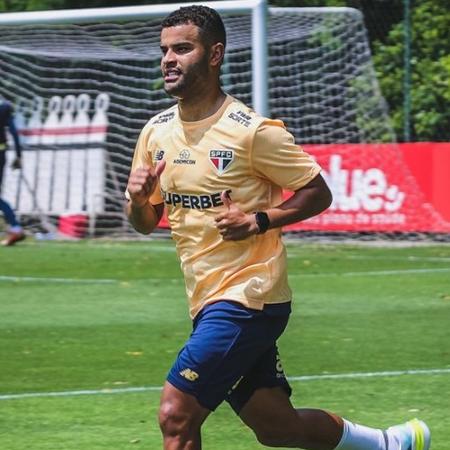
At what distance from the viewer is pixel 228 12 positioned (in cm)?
1833

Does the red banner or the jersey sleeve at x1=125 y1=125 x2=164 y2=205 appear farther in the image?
the red banner

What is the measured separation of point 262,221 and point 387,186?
13319 mm

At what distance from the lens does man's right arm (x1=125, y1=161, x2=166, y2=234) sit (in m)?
6.00

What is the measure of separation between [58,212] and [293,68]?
3.95 meters

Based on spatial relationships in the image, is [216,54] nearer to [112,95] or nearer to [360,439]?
[360,439]

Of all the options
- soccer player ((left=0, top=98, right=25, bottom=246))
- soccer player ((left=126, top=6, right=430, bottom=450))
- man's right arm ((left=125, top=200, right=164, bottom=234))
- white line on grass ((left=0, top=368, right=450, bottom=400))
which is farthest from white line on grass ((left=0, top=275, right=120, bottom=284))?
soccer player ((left=126, top=6, right=430, bottom=450))

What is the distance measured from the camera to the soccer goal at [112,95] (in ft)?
67.2

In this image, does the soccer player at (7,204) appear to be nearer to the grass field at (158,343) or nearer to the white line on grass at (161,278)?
the grass field at (158,343)

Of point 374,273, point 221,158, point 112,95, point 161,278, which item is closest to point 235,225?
point 221,158

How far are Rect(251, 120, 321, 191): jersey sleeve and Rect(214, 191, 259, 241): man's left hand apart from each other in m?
0.24

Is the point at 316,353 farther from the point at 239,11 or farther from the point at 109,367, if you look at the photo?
the point at 239,11

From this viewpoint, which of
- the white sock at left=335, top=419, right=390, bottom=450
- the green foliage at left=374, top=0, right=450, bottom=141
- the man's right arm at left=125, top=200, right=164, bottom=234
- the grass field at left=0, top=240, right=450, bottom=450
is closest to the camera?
the man's right arm at left=125, top=200, right=164, bottom=234

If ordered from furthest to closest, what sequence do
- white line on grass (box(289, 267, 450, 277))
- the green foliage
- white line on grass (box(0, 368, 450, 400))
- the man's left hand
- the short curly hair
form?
the green foliage
white line on grass (box(289, 267, 450, 277))
white line on grass (box(0, 368, 450, 400))
the short curly hair
the man's left hand

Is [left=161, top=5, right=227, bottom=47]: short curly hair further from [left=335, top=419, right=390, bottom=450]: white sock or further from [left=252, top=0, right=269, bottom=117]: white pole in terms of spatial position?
[left=252, top=0, right=269, bottom=117]: white pole
